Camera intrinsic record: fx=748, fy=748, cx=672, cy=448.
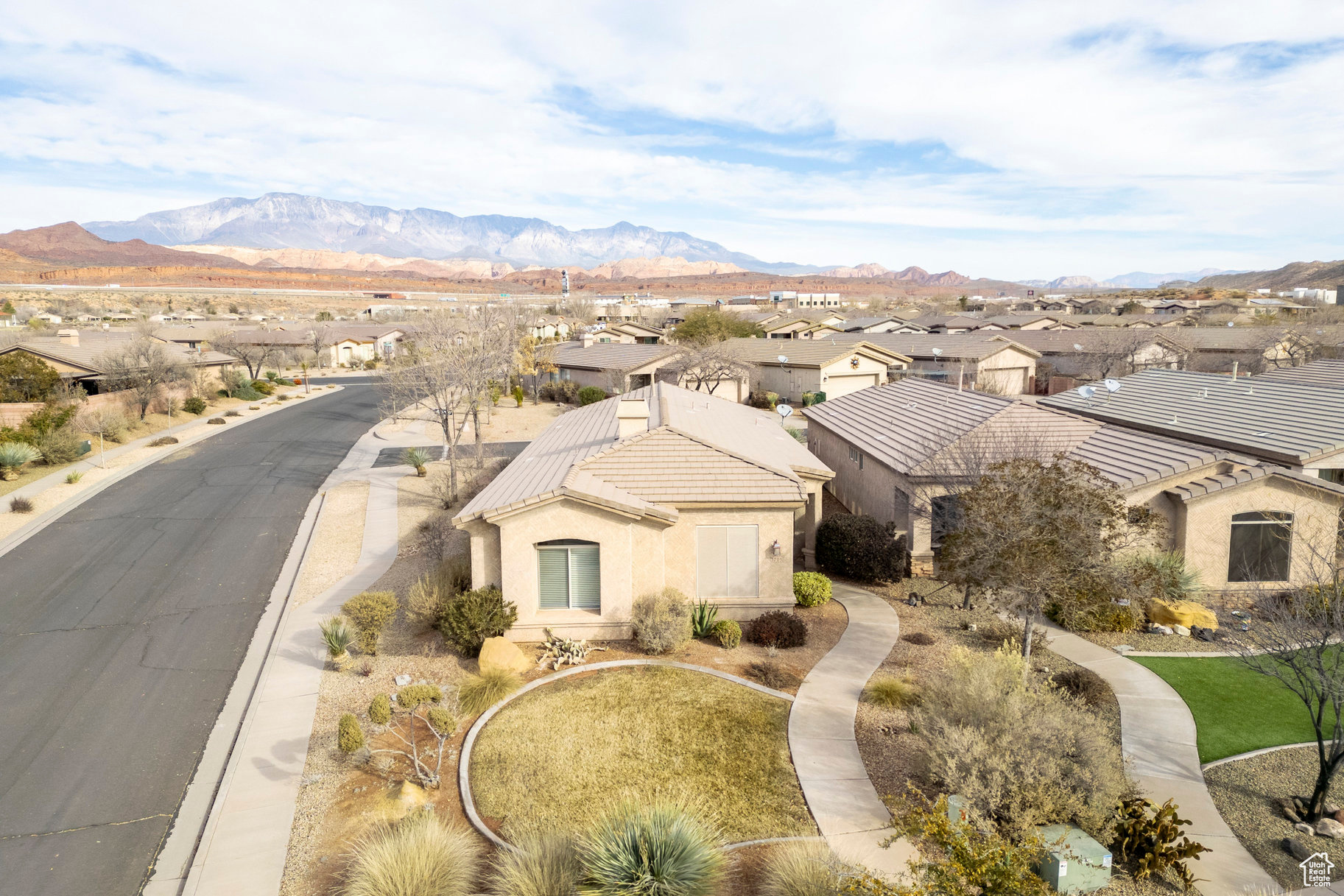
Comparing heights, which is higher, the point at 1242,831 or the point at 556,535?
the point at 556,535

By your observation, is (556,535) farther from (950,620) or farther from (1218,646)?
(1218,646)

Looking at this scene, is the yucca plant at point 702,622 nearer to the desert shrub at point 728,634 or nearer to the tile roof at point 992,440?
the desert shrub at point 728,634

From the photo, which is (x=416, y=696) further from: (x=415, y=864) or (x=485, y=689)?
(x=415, y=864)

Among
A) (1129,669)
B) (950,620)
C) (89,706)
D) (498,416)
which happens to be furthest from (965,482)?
(498,416)

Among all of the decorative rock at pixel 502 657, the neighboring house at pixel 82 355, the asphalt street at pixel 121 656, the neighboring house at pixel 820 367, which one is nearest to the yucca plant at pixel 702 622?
the decorative rock at pixel 502 657

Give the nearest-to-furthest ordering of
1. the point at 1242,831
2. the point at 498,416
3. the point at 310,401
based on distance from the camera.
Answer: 1. the point at 1242,831
2. the point at 498,416
3. the point at 310,401

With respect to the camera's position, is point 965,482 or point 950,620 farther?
point 965,482

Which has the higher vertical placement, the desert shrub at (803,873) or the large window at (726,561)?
the large window at (726,561)

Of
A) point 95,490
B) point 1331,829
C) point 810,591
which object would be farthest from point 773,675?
point 95,490
